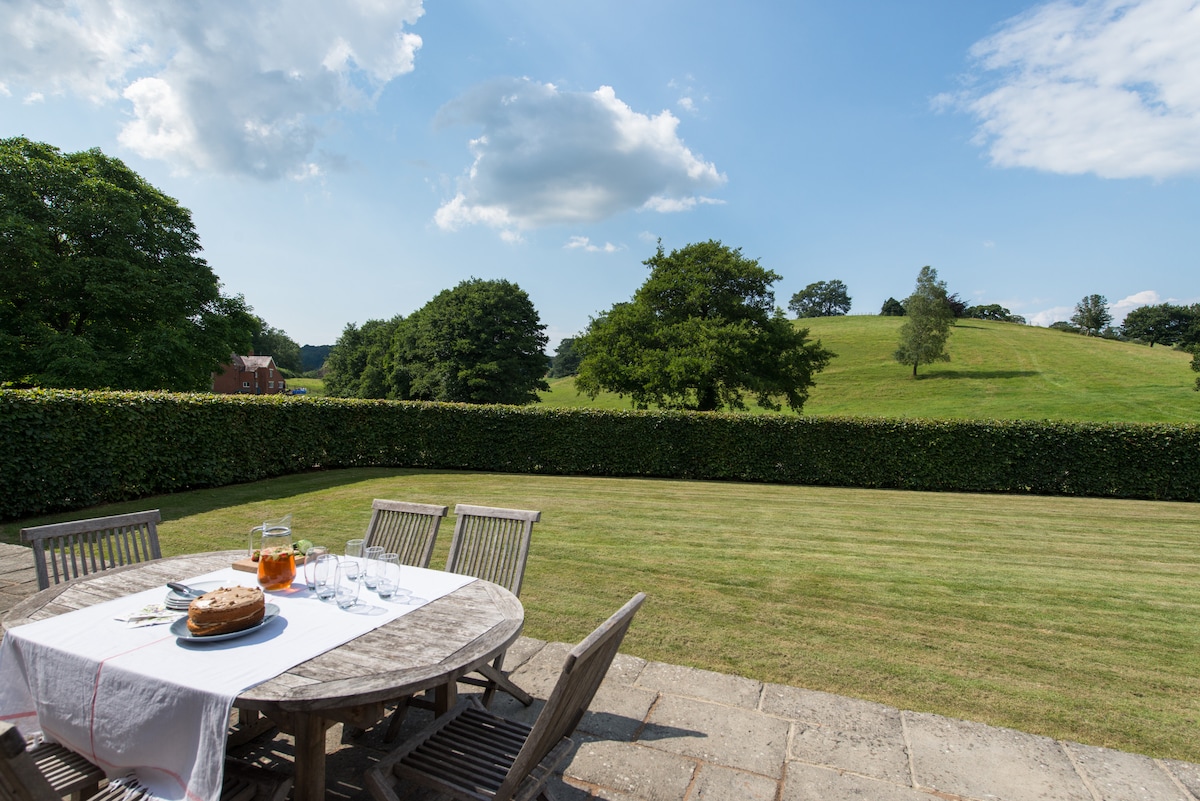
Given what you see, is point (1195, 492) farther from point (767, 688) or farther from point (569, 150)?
point (569, 150)

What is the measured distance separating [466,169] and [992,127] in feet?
34.5

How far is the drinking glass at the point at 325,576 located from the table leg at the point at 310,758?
629 mm

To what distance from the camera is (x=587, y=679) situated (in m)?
1.95

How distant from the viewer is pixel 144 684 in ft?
6.09

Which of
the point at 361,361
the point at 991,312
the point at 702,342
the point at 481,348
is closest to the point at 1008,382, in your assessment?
the point at 702,342

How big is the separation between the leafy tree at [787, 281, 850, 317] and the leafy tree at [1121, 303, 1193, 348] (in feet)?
131

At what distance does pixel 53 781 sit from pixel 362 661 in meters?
1.15

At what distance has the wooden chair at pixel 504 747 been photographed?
70.6 inches

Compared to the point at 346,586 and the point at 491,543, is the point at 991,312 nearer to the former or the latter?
the point at 491,543

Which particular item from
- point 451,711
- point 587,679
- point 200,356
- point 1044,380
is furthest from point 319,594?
point 1044,380

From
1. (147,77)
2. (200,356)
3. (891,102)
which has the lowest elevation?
(200,356)

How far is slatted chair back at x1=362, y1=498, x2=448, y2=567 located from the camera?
12.7 feet

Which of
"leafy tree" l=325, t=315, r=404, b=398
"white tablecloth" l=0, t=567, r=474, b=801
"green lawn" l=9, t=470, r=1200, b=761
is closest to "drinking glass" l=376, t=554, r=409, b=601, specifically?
"white tablecloth" l=0, t=567, r=474, b=801

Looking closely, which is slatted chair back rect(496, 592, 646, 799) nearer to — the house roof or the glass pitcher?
the glass pitcher
